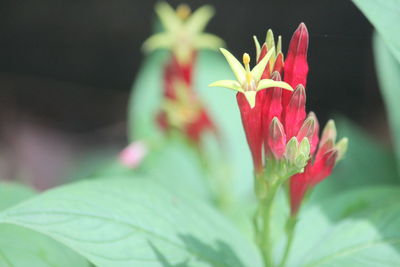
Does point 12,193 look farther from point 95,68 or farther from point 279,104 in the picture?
point 95,68

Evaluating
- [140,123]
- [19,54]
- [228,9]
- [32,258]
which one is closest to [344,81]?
[228,9]

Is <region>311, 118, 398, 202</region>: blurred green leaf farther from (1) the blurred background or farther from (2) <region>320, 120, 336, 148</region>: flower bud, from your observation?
(2) <region>320, 120, 336, 148</region>: flower bud

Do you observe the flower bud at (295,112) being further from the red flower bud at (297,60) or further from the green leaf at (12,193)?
the green leaf at (12,193)

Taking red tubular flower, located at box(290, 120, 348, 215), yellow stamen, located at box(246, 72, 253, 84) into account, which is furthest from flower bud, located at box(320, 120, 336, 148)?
yellow stamen, located at box(246, 72, 253, 84)

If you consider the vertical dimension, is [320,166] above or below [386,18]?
below

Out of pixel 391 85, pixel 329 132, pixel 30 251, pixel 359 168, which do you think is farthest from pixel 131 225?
pixel 359 168

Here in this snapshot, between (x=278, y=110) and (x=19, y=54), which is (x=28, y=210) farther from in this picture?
(x=19, y=54)
